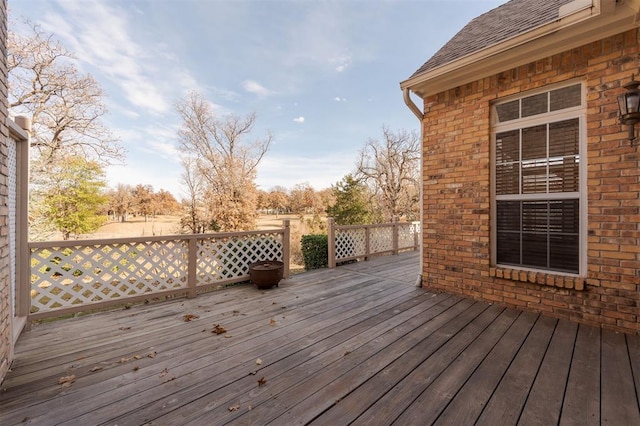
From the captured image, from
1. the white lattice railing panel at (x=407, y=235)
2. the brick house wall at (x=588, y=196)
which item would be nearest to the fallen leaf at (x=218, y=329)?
the brick house wall at (x=588, y=196)

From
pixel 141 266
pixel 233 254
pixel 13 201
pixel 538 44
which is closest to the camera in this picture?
pixel 13 201

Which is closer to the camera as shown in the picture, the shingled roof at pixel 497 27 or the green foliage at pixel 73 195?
the shingled roof at pixel 497 27

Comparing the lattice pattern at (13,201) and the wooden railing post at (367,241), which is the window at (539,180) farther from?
the lattice pattern at (13,201)

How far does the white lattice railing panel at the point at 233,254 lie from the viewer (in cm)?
457

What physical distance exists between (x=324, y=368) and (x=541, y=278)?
300cm

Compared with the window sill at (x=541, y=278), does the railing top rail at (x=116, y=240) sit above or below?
above

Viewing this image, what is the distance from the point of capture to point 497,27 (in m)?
3.98

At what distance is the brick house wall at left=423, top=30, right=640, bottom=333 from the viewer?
2.78 meters

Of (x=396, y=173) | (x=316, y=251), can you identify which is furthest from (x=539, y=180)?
(x=396, y=173)

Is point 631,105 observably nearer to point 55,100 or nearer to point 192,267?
point 192,267

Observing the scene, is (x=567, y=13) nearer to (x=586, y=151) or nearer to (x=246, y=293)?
(x=586, y=151)

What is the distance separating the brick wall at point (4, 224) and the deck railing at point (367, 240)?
5088 mm

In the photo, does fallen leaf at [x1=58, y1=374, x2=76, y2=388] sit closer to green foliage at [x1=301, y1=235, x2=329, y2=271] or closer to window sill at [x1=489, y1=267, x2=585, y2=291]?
window sill at [x1=489, y1=267, x2=585, y2=291]

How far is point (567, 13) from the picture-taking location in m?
2.79
